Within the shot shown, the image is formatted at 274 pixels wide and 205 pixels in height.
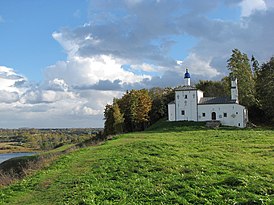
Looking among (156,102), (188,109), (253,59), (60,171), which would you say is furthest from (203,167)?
(253,59)

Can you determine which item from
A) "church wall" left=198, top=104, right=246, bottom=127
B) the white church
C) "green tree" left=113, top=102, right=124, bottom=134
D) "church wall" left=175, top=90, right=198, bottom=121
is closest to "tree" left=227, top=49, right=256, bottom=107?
the white church

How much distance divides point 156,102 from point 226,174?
58.7 metres

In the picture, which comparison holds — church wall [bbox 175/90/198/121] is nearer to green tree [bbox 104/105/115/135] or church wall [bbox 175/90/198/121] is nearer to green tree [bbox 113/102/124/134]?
green tree [bbox 113/102/124/134]

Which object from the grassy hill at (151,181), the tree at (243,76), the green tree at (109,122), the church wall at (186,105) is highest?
the tree at (243,76)

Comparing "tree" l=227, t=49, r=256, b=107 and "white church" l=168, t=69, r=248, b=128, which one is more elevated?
"tree" l=227, t=49, r=256, b=107

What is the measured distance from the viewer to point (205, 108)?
59000 millimetres

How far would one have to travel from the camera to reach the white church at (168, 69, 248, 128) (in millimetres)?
56438

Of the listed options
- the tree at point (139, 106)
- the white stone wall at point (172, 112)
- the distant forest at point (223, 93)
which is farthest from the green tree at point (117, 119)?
the white stone wall at point (172, 112)

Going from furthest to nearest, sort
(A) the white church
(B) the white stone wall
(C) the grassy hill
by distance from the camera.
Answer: (B) the white stone wall → (A) the white church → (C) the grassy hill

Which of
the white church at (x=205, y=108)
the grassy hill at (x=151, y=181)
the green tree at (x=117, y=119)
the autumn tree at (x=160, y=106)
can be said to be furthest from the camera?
the autumn tree at (x=160, y=106)

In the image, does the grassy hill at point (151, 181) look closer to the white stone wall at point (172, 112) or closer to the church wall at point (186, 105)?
the church wall at point (186, 105)

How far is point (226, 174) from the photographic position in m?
15.2

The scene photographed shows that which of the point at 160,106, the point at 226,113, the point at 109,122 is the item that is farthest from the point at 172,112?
the point at 109,122

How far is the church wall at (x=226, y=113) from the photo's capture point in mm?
56025
